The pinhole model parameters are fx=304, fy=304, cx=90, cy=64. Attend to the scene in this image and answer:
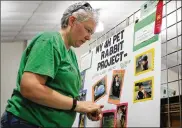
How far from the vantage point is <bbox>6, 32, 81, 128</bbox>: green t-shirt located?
48.7 inches

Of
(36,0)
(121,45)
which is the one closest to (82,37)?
(121,45)

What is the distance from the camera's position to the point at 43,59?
4.06ft

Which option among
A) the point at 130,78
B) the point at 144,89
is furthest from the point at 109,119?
the point at 144,89

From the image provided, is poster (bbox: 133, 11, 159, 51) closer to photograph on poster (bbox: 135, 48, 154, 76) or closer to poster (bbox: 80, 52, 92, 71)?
photograph on poster (bbox: 135, 48, 154, 76)

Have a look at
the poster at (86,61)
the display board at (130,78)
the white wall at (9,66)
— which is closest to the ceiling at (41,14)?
the white wall at (9,66)

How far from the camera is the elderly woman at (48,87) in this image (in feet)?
4.00

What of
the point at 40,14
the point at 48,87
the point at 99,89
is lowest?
the point at 48,87

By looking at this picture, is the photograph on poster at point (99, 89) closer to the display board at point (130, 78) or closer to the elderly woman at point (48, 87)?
the display board at point (130, 78)

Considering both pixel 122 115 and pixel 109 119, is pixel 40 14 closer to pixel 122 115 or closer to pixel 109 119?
pixel 109 119

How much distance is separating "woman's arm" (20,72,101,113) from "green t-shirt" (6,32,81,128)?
0.03 metres

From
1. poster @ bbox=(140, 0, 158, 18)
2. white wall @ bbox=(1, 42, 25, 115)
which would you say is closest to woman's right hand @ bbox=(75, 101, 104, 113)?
poster @ bbox=(140, 0, 158, 18)

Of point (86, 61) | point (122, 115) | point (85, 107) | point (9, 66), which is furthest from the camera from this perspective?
point (9, 66)

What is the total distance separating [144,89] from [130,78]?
0.18 metres

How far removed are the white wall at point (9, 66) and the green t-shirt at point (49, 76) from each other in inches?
218
